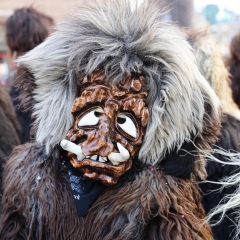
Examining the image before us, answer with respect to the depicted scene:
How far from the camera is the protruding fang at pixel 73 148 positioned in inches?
55.0

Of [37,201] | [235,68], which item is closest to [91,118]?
[37,201]

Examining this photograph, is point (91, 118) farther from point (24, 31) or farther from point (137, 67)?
point (24, 31)

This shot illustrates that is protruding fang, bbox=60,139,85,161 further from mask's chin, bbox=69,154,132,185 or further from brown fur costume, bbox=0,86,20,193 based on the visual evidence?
brown fur costume, bbox=0,86,20,193

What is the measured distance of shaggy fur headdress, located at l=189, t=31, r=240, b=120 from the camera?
6.98ft

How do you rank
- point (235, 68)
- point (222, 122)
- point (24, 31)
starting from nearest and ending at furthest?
point (222, 122) → point (235, 68) → point (24, 31)

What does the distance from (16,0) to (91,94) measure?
691cm

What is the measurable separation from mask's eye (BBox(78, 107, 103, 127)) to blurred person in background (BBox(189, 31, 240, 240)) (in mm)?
743

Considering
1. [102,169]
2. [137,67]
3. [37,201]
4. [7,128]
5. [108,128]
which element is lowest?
[7,128]

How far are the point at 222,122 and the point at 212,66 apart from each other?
248 mm

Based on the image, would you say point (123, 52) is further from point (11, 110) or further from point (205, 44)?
point (11, 110)

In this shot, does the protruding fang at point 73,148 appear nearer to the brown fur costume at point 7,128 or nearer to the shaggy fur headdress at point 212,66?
the brown fur costume at point 7,128

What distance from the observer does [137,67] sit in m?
1.38

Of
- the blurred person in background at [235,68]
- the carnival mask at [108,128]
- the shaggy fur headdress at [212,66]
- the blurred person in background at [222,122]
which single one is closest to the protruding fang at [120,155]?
the carnival mask at [108,128]

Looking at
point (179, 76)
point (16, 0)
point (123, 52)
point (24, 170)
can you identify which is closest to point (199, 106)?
point (179, 76)
